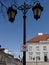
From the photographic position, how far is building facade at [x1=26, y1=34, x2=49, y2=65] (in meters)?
70.6

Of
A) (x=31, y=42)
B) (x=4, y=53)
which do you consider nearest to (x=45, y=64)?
(x=31, y=42)

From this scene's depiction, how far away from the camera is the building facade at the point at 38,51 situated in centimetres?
7062

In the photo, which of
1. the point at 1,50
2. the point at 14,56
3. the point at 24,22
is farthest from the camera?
the point at 14,56

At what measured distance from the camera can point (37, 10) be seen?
10.9m

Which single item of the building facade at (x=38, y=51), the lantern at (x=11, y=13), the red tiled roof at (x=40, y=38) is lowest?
the building facade at (x=38, y=51)

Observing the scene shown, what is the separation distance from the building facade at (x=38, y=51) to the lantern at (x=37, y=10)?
59.0m

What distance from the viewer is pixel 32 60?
7062 centimetres

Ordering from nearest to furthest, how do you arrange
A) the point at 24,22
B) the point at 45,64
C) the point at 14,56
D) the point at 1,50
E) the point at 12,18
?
the point at 12,18 → the point at 24,22 → the point at 45,64 → the point at 1,50 → the point at 14,56

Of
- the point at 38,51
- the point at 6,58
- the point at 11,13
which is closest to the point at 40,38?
the point at 38,51

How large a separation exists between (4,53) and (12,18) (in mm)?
66167

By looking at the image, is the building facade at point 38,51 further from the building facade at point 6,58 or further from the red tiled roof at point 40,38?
the building facade at point 6,58

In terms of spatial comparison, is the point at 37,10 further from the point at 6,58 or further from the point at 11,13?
the point at 6,58

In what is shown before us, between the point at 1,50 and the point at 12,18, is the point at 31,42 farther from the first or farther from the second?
the point at 12,18

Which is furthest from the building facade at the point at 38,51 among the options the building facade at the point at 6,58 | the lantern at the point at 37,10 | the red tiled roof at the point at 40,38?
the lantern at the point at 37,10
